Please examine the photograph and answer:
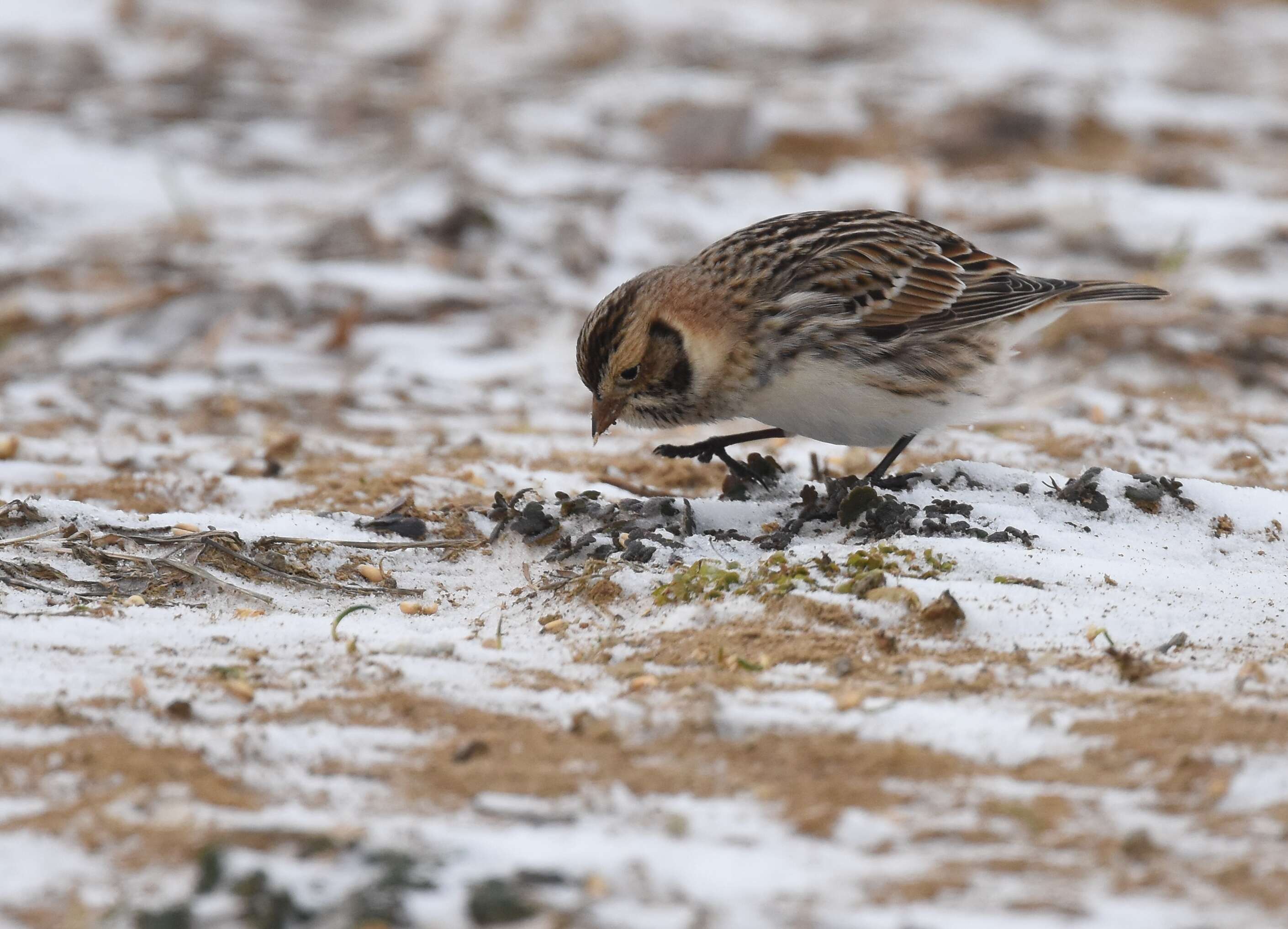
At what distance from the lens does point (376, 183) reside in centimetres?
1122

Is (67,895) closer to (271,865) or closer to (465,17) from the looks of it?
(271,865)

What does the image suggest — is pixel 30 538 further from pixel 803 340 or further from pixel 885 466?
pixel 885 466

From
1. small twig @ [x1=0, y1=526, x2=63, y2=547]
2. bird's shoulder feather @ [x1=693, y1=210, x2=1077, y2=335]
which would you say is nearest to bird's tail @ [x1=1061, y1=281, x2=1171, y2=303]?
bird's shoulder feather @ [x1=693, y1=210, x2=1077, y2=335]

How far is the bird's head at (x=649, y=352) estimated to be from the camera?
199 inches

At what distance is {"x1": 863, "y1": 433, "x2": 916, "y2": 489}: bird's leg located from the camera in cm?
499

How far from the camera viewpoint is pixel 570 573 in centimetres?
448

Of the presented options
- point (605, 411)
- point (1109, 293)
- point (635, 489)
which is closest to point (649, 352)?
point (605, 411)

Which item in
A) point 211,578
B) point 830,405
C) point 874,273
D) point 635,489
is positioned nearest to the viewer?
point 211,578

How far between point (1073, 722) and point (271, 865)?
177 centimetres

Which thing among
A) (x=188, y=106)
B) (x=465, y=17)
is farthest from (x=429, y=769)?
(x=465, y=17)

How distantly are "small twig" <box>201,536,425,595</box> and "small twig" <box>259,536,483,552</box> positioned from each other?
0.13 metres

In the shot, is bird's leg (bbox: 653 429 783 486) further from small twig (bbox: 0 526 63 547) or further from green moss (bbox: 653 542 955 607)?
small twig (bbox: 0 526 63 547)

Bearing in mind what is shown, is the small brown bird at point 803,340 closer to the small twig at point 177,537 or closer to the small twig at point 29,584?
the small twig at point 177,537

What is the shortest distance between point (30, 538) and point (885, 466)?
2.88 m
